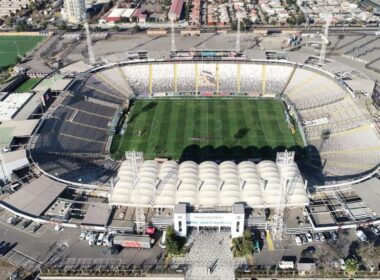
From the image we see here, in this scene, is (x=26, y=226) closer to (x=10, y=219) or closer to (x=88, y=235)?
(x=10, y=219)

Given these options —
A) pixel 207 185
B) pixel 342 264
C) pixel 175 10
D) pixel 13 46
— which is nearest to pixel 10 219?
pixel 207 185

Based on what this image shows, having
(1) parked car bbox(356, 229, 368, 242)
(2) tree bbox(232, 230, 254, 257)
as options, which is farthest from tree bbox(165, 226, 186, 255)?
(1) parked car bbox(356, 229, 368, 242)

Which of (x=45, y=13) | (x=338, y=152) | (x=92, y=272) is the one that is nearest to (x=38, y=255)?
(x=92, y=272)

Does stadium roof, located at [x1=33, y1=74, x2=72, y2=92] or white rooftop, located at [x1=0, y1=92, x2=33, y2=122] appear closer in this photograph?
white rooftop, located at [x1=0, y1=92, x2=33, y2=122]

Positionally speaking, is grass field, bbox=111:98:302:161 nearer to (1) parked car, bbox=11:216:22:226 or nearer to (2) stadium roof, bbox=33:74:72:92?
(2) stadium roof, bbox=33:74:72:92

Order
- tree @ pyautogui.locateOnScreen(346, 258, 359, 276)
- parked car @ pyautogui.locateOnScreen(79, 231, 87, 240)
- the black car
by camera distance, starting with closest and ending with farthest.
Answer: tree @ pyautogui.locateOnScreen(346, 258, 359, 276), the black car, parked car @ pyautogui.locateOnScreen(79, 231, 87, 240)
